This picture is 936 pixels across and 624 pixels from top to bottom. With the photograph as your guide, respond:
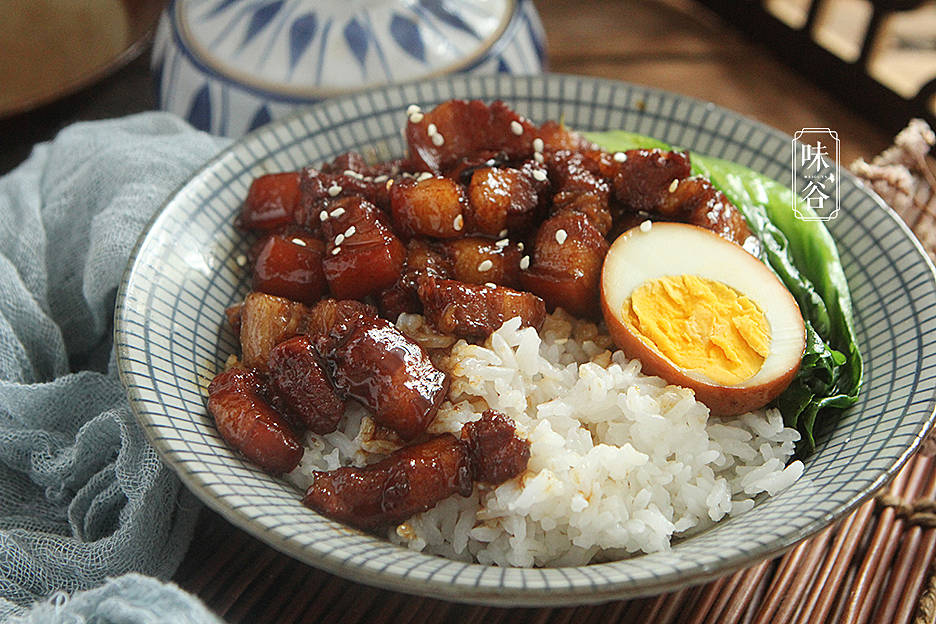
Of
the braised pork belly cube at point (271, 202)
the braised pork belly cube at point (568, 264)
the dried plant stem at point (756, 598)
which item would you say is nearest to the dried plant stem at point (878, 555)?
the dried plant stem at point (756, 598)

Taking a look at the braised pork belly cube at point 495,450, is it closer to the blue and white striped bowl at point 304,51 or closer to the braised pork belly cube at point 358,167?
the braised pork belly cube at point 358,167

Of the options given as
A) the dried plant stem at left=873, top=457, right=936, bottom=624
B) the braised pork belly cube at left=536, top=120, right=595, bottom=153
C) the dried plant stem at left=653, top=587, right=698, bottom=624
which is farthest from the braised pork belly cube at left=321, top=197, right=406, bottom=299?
the dried plant stem at left=873, top=457, right=936, bottom=624

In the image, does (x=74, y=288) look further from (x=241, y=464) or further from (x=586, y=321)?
(x=586, y=321)

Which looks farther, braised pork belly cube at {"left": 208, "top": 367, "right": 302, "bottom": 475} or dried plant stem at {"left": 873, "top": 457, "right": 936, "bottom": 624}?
dried plant stem at {"left": 873, "top": 457, "right": 936, "bottom": 624}

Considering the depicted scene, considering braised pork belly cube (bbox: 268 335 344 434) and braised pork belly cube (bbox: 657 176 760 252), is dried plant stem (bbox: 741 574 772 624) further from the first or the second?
braised pork belly cube (bbox: 268 335 344 434)

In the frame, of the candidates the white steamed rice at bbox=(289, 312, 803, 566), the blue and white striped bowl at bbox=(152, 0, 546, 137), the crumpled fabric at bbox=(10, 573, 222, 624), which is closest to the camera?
the crumpled fabric at bbox=(10, 573, 222, 624)

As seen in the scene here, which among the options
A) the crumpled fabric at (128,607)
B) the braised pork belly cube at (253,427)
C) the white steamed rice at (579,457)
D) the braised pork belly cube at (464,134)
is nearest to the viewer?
the crumpled fabric at (128,607)
